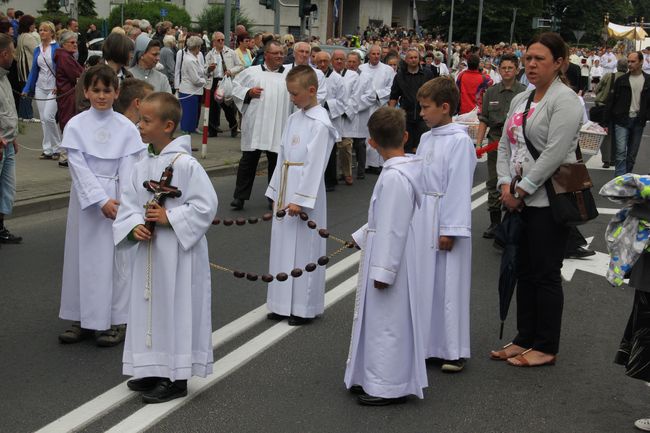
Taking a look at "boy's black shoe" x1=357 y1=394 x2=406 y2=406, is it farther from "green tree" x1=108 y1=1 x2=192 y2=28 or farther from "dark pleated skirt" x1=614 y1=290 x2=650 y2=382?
"green tree" x1=108 y1=1 x2=192 y2=28

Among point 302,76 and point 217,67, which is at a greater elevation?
point 302,76

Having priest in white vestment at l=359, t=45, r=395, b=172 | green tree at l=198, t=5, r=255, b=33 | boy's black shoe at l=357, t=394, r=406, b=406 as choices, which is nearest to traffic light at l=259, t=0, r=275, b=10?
priest in white vestment at l=359, t=45, r=395, b=172

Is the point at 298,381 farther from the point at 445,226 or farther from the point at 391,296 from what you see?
the point at 445,226

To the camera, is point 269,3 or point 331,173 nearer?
point 331,173

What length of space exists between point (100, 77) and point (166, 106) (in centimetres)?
123

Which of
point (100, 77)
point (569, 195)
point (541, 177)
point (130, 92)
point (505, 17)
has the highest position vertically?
point (505, 17)

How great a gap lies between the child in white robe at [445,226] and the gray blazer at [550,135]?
15.4 inches

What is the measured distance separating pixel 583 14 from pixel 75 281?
302ft

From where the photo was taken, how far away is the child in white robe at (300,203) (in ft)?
23.8

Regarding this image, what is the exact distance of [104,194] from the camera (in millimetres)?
6402

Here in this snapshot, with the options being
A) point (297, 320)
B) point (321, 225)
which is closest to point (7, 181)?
point (321, 225)

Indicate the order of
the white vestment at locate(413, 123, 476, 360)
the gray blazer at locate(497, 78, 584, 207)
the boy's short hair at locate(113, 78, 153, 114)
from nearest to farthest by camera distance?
the gray blazer at locate(497, 78, 584, 207), the white vestment at locate(413, 123, 476, 360), the boy's short hair at locate(113, 78, 153, 114)

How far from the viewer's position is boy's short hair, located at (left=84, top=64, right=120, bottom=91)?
652 centimetres

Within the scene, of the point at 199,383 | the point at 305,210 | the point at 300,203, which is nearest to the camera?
the point at 199,383
